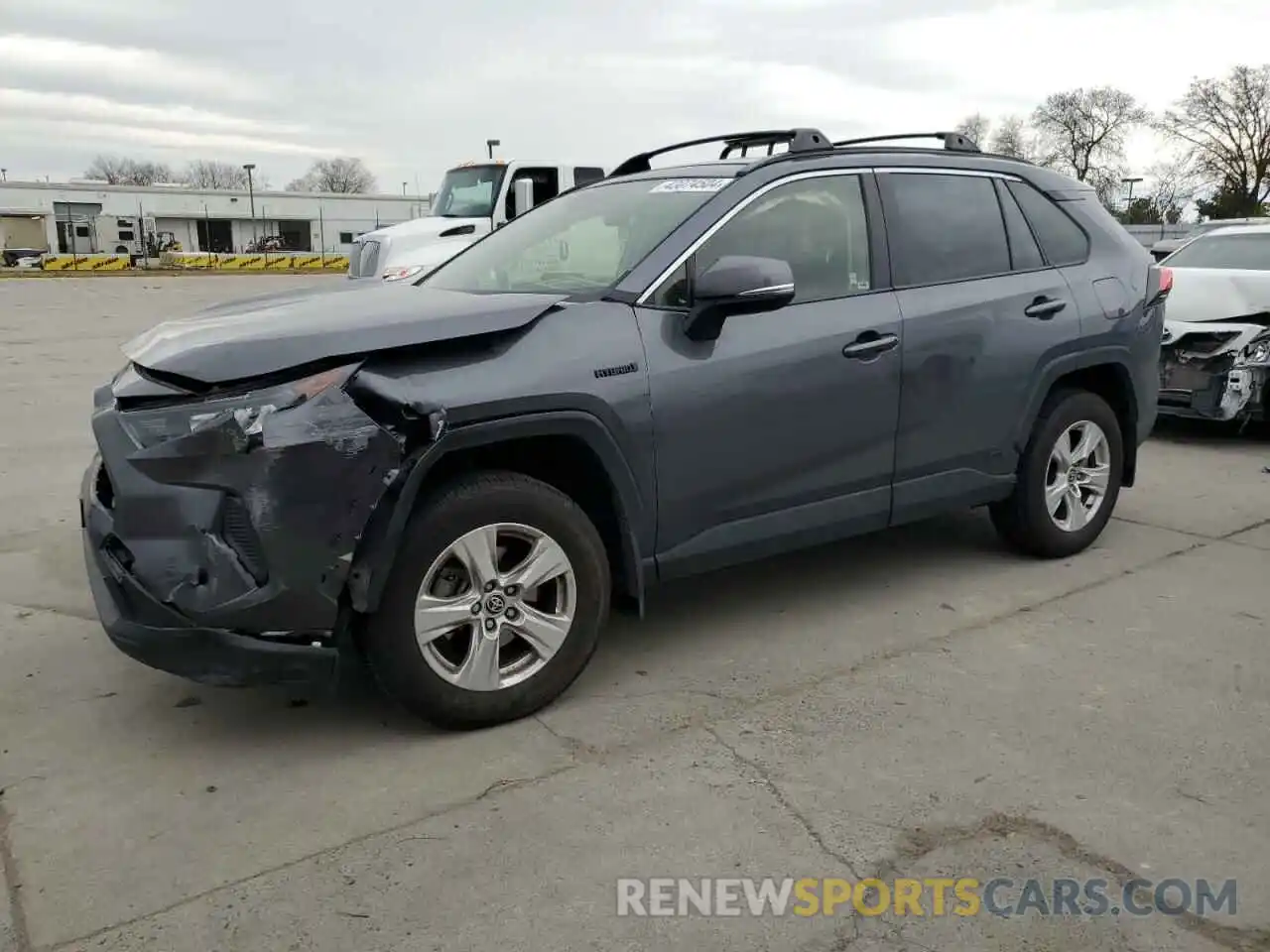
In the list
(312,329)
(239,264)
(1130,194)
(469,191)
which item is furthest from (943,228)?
(1130,194)

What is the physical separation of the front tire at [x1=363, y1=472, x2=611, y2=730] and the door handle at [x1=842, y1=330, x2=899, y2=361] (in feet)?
4.20

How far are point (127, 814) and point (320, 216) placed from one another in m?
82.2

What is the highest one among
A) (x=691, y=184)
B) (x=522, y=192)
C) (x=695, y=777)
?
(x=522, y=192)

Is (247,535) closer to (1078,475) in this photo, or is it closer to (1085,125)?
(1078,475)

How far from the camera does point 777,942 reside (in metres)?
2.45

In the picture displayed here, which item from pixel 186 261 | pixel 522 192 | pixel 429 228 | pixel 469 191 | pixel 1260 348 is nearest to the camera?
pixel 1260 348

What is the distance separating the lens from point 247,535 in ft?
9.77

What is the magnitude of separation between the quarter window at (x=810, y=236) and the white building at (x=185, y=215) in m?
68.2

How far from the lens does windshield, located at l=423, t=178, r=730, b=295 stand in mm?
3934

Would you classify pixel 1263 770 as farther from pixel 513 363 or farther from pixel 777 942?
pixel 513 363

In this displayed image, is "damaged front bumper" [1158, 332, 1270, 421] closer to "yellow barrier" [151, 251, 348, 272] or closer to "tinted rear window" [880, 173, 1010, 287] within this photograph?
"tinted rear window" [880, 173, 1010, 287]

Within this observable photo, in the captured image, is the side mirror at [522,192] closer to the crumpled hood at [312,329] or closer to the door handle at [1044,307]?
the door handle at [1044,307]

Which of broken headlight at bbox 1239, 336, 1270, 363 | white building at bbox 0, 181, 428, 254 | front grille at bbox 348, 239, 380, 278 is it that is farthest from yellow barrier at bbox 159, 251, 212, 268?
broken headlight at bbox 1239, 336, 1270, 363

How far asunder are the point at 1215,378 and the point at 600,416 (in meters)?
6.14
